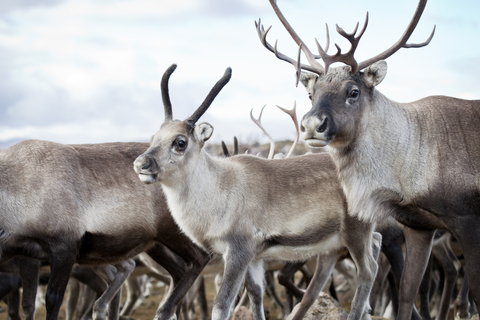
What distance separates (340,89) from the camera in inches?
186

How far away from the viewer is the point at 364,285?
5695 millimetres

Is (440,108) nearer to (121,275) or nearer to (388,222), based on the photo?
(388,222)

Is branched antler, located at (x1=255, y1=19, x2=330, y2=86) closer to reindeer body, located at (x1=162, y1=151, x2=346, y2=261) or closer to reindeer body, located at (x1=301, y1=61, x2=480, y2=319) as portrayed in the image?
reindeer body, located at (x1=301, y1=61, x2=480, y2=319)

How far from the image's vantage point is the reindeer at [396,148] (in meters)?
4.66

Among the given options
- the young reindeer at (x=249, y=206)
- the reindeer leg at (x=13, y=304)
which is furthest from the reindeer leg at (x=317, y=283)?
the reindeer leg at (x=13, y=304)

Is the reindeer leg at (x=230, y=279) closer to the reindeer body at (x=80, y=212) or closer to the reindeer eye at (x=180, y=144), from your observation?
the reindeer eye at (x=180, y=144)

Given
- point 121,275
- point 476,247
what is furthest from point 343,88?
point 121,275

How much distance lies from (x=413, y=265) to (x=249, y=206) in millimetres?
1488

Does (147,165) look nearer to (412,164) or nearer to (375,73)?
(375,73)

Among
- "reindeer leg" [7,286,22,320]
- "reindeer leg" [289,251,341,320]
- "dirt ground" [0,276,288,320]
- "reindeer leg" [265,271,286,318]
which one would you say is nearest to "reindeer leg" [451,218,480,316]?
"reindeer leg" [289,251,341,320]

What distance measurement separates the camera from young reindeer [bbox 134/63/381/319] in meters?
5.08

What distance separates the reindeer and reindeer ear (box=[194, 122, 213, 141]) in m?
0.88

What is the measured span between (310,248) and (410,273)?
891mm

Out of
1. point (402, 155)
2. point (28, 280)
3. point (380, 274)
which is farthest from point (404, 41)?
point (28, 280)
